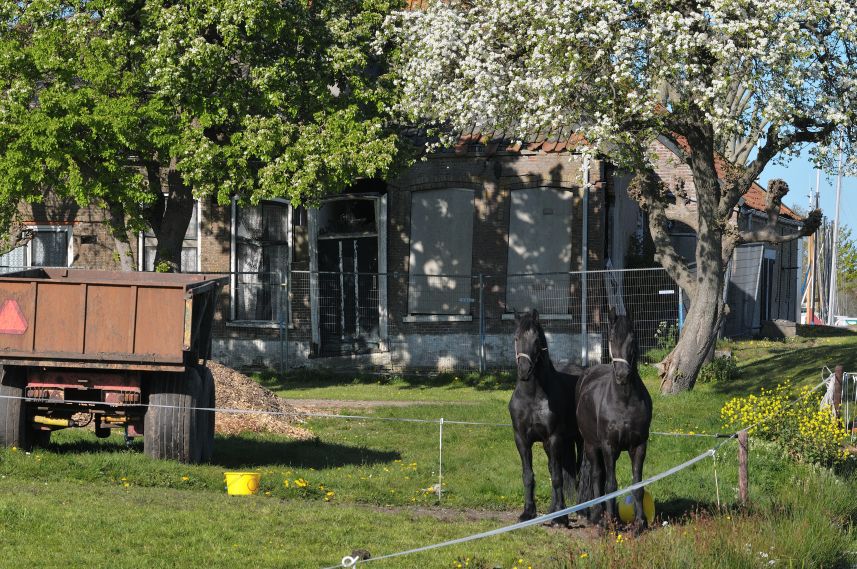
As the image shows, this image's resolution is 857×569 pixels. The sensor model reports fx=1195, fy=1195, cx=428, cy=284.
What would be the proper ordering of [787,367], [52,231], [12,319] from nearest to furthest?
1. [12,319]
2. [787,367]
3. [52,231]

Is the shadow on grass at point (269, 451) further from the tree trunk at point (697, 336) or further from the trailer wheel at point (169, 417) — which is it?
the tree trunk at point (697, 336)

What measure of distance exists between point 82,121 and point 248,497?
10527 millimetres

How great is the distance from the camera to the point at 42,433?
1461 cm

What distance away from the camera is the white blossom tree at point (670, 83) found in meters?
17.5

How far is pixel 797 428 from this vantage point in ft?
46.0

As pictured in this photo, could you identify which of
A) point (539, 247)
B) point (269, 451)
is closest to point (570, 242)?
point (539, 247)

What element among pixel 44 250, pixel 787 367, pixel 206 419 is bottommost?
pixel 206 419

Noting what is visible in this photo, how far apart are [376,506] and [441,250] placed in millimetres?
15100

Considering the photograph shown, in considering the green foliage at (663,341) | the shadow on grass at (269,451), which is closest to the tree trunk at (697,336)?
the green foliage at (663,341)

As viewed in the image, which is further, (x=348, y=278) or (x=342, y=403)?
(x=348, y=278)

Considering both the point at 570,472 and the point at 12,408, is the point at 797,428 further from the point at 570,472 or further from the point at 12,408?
the point at 12,408

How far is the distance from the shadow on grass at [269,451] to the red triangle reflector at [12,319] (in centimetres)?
188

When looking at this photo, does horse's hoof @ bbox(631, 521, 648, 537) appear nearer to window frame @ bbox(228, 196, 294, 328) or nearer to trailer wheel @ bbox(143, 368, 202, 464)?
trailer wheel @ bbox(143, 368, 202, 464)

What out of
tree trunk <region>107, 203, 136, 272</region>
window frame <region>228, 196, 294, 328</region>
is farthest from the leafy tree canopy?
window frame <region>228, 196, 294, 328</region>
